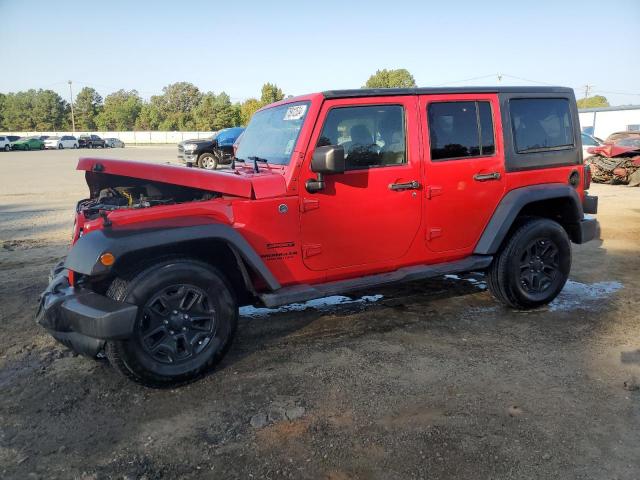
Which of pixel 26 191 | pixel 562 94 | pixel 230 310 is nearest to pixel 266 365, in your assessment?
pixel 230 310

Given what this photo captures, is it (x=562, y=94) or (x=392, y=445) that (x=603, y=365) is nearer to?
(x=392, y=445)

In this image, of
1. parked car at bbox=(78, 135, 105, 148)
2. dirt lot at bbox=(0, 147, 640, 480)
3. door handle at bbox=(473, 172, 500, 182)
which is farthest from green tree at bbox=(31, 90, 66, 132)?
door handle at bbox=(473, 172, 500, 182)

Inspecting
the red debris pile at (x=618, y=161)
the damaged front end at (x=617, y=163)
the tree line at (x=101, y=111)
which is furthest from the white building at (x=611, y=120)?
the tree line at (x=101, y=111)

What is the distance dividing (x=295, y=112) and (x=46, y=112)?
98555 millimetres

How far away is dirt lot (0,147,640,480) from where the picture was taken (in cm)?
256

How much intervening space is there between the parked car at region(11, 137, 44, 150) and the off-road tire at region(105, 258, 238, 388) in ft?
169

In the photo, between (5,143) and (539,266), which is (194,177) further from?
(5,143)

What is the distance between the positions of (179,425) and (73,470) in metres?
0.59

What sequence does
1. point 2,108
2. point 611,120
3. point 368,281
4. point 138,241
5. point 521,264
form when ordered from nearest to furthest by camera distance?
1. point 138,241
2. point 368,281
3. point 521,264
4. point 611,120
5. point 2,108

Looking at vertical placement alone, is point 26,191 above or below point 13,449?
above

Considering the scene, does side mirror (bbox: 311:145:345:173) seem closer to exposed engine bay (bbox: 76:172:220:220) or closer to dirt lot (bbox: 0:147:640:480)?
exposed engine bay (bbox: 76:172:220:220)

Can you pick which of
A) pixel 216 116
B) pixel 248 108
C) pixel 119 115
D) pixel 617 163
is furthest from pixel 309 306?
pixel 119 115

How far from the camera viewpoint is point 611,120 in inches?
1551

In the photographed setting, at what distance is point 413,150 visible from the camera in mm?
4074
